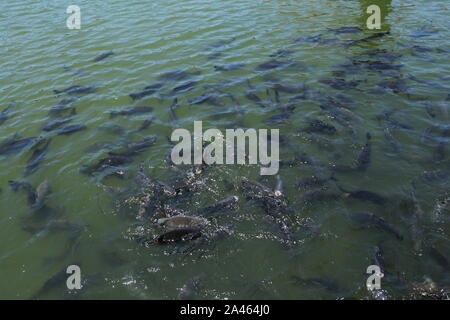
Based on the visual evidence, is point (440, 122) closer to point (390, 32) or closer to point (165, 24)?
point (390, 32)

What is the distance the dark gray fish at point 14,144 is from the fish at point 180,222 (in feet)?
19.2

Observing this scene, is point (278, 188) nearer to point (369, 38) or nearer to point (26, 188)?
point (26, 188)

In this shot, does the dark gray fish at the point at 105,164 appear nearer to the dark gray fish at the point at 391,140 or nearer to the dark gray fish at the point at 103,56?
the dark gray fish at the point at 391,140

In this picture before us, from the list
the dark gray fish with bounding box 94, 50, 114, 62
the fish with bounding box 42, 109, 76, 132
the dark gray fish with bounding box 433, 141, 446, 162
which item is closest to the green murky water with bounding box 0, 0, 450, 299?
the dark gray fish with bounding box 433, 141, 446, 162

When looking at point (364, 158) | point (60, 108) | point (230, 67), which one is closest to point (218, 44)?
point (230, 67)

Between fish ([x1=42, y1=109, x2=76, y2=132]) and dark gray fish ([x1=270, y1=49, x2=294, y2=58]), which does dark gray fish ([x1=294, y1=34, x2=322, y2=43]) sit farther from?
fish ([x1=42, y1=109, x2=76, y2=132])

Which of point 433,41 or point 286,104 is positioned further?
point 433,41

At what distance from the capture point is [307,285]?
6812 millimetres

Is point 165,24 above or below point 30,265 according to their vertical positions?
above

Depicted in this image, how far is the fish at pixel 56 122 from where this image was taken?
463 inches

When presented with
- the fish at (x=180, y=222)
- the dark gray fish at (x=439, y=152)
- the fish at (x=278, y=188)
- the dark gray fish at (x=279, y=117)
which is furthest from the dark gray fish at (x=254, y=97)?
the fish at (x=180, y=222)
